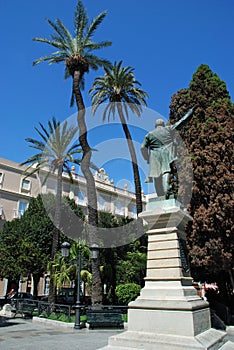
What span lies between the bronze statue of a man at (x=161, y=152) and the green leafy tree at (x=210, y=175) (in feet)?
21.4

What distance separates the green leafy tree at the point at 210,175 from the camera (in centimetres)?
1288

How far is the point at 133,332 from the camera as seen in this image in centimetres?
581

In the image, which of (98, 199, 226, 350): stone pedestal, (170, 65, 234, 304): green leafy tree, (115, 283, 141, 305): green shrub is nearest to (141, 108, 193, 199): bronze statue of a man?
(98, 199, 226, 350): stone pedestal

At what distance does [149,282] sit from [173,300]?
73cm

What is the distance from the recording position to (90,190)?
16.4 m

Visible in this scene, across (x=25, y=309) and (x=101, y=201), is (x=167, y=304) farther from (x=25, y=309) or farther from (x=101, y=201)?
(x=101, y=201)

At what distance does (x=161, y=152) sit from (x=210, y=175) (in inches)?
276

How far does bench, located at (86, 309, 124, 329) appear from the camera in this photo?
1276 cm

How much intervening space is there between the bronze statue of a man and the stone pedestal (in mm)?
548

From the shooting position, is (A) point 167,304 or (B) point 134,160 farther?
(B) point 134,160

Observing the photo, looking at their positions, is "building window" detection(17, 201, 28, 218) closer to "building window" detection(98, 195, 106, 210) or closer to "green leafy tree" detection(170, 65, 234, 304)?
"building window" detection(98, 195, 106, 210)

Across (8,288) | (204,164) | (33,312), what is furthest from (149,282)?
(8,288)

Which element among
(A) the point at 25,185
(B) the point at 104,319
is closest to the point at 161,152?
(B) the point at 104,319

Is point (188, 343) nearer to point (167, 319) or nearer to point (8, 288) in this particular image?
point (167, 319)
